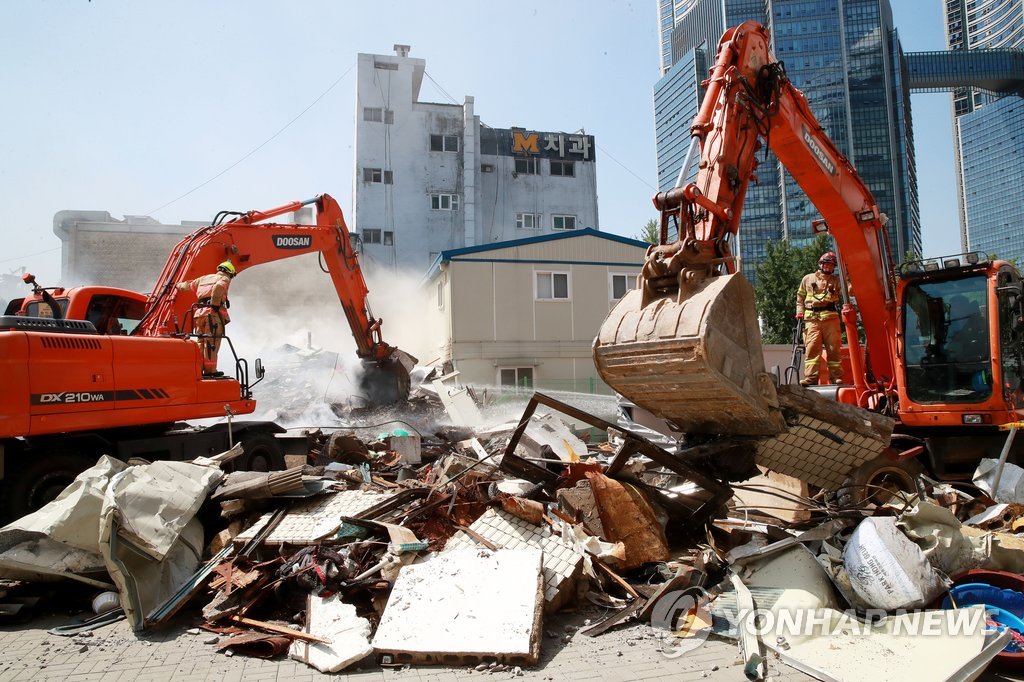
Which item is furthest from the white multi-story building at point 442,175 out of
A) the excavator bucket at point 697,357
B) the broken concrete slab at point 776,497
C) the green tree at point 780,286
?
the excavator bucket at point 697,357

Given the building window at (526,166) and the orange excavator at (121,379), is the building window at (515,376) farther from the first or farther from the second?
the building window at (526,166)

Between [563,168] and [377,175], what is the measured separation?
11.0m

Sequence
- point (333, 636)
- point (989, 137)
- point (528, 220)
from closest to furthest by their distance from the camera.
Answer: point (333, 636), point (528, 220), point (989, 137)

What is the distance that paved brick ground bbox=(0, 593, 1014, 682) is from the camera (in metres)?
3.85

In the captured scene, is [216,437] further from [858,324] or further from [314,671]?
[858,324]

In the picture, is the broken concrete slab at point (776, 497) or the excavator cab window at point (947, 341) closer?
the broken concrete slab at point (776, 497)

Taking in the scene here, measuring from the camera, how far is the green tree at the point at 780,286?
29328 millimetres

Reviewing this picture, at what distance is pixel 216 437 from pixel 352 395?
17.2ft

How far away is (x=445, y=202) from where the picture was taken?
3666 cm

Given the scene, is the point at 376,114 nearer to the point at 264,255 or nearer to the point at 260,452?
the point at 264,255

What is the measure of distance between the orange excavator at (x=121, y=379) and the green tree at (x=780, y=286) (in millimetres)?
23961

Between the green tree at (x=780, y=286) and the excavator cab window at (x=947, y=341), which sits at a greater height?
the green tree at (x=780, y=286)

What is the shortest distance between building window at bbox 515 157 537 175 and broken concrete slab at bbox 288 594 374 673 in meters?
35.5

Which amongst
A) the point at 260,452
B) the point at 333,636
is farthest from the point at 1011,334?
the point at 260,452
